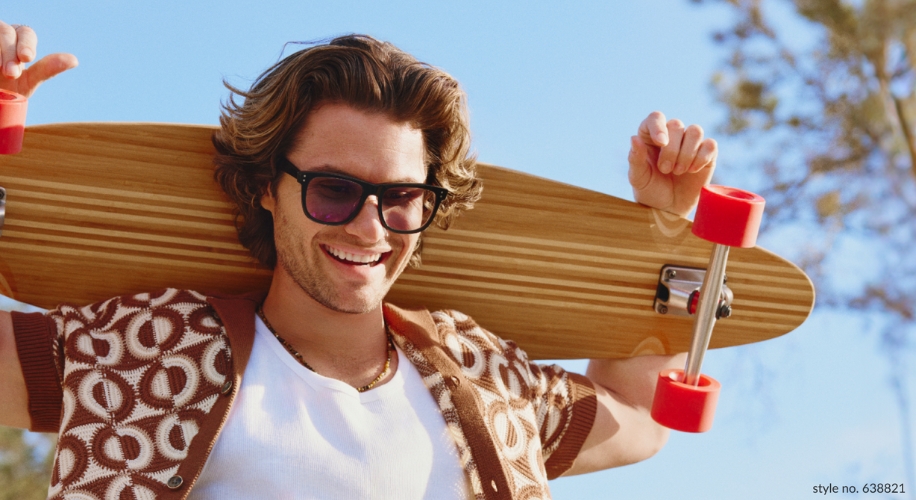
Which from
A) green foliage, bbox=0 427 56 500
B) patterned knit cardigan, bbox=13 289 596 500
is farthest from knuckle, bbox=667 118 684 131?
green foliage, bbox=0 427 56 500

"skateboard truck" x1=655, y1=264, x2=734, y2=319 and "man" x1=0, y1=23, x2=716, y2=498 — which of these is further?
"skateboard truck" x1=655, y1=264, x2=734, y2=319

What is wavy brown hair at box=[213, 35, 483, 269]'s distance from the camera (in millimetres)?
→ 1946

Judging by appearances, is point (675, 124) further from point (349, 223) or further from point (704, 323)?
point (349, 223)

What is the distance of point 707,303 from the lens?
6.93ft

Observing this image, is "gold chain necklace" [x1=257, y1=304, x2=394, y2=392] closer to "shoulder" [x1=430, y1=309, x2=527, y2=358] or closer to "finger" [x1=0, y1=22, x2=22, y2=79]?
"shoulder" [x1=430, y1=309, x2=527, y2=358]

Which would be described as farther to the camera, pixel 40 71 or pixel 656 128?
pixel 656 128

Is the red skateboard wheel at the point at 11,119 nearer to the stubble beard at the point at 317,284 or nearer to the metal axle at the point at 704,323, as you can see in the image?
the stubble beard at the point at 317,284

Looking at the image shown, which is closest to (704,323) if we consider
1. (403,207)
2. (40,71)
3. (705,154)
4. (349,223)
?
(705,154)

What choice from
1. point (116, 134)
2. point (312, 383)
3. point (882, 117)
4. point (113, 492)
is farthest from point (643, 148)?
point (882, 117)

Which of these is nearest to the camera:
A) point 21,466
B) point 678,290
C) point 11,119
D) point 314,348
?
point 11,119

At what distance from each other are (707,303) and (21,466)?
630 centimetres

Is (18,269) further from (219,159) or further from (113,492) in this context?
(113,492)

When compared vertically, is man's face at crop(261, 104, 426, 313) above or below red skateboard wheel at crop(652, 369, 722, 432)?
above

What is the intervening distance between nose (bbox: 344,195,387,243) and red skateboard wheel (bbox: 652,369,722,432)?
75cm
